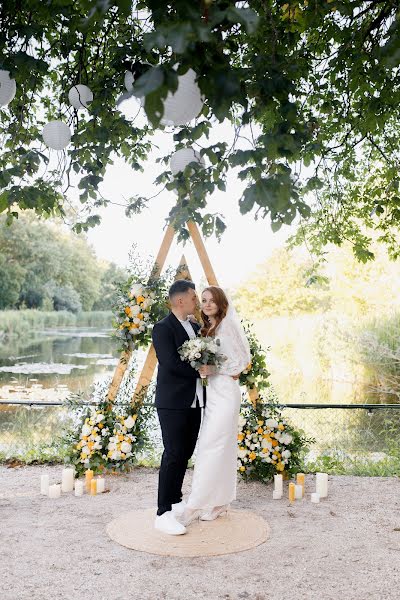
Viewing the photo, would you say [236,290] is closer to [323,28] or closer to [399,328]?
[399,328]

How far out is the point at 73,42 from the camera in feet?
11.9

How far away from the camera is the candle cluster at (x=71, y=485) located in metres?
4.54

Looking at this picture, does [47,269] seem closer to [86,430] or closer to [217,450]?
[86,430]

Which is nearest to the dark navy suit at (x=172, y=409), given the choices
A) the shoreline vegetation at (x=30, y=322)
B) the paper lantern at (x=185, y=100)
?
the paper lantern at (x=185, y=100)

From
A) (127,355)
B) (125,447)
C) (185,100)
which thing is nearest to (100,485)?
(125,447)

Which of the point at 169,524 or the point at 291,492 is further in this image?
the point at 291,492

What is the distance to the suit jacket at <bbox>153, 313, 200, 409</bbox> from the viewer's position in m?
3.83

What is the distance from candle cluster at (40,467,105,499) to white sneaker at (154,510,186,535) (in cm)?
94

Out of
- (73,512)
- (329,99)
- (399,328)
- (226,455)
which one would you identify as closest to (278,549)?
(226,455)

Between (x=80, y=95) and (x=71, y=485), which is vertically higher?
(x=80, y=95)

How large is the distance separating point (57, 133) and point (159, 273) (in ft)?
7.19

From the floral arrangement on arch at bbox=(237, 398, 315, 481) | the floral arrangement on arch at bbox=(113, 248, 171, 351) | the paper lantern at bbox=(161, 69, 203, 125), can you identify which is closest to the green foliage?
the floral arrangement on arch at bbox=(113, 248, 171, 351)

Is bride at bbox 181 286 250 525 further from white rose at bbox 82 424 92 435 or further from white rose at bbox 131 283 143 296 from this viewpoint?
white rose at bbox 82 424 92 435

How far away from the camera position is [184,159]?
3.29 meters
